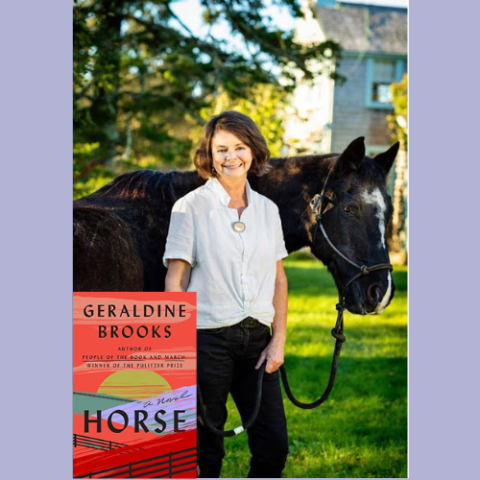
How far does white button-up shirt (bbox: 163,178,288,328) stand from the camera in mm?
2914

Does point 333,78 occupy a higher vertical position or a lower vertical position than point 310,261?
higher

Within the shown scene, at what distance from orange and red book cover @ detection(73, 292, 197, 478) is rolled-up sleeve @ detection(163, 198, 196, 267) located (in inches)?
9.1

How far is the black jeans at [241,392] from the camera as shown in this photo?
2.92m

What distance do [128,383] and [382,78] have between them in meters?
3.35

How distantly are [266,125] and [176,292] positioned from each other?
9.56 ft

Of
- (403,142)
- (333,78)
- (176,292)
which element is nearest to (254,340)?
(176,292)

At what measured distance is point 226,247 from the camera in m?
2.92

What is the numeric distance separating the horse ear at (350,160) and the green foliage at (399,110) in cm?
156

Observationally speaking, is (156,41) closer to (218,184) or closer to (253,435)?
(218,184)

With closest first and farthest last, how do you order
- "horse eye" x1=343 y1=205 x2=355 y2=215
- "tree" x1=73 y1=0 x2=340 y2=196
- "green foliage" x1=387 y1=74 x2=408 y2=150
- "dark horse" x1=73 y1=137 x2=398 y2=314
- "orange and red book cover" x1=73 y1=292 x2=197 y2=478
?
"orange and red book cover" x1=73 y1=292 x2=197 y2=478 < "dark horse" x1=73 y1=137 x2=398 y2=314 < "horse eye" x1=343 y1=205 x2=355 y2=215 < "tree" x1=73 y1=0 x2=340 y2=196 < "green foliage" x1=387 y1=74 x2=408 y2=150

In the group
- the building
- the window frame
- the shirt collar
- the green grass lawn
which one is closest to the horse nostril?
the shirt collar

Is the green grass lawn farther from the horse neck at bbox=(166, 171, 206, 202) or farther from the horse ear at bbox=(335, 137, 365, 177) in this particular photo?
the horse neck at bbox=(166, 171, 206, 202)

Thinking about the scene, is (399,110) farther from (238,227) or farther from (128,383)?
(128,383)

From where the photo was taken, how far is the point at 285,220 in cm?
361
